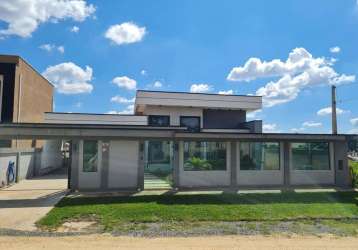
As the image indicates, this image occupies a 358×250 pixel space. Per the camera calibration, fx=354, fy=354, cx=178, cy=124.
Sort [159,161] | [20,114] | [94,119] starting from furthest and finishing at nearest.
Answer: [94,119] < [20,114] < [159,161]

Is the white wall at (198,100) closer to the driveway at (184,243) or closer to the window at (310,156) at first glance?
the window at (310,156)

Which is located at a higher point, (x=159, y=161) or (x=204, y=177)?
(x=159, y=161)

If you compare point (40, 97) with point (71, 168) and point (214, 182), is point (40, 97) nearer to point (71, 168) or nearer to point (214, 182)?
point (71, 168)

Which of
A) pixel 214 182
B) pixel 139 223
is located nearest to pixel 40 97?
pixel 214 182

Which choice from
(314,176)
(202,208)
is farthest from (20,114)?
(314,176)

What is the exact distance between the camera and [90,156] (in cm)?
1684

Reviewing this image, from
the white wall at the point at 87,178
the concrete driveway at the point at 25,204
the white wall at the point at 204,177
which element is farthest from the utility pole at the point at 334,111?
the concrete driveway at the point at 25,204

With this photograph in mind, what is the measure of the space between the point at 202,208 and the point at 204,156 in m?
5.59

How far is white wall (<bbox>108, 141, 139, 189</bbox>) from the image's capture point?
17062 mm

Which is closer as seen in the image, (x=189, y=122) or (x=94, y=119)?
(x=94, y=119)

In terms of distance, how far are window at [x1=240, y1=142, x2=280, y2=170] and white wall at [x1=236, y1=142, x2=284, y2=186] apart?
17cm

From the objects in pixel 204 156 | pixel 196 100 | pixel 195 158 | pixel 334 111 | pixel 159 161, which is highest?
pixel 196 100

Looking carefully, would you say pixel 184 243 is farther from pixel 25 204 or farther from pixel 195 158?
pixel 195 158

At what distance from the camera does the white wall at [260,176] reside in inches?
720
